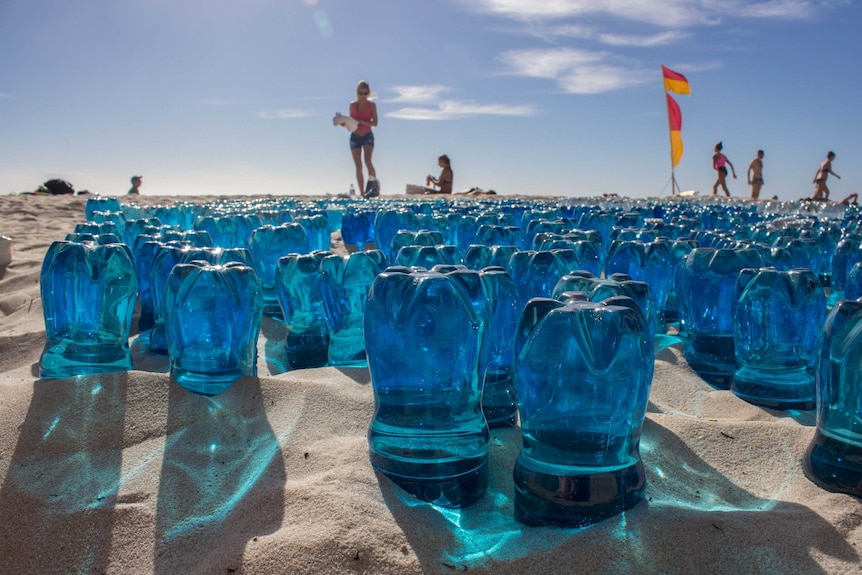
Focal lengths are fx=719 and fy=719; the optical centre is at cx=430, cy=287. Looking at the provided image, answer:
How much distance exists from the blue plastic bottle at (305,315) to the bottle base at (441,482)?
1056 mm

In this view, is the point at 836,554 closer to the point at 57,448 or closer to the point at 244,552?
the point at 244,552

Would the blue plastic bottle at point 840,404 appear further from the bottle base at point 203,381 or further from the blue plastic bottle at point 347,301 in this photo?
the bottle base at point 203,381

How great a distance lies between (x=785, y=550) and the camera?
1.35 m

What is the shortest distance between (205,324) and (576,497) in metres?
1.21

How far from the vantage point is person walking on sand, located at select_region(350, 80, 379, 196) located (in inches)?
412

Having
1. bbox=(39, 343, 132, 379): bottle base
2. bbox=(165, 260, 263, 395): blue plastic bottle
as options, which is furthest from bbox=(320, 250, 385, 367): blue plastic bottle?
bbox=(39, 343, 132, 379): bottle base

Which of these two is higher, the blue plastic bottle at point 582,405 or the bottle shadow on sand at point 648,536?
the blue plastic bottle at point 582,405

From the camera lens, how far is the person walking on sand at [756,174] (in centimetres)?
1407

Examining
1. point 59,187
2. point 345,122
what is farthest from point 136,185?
point 345,122

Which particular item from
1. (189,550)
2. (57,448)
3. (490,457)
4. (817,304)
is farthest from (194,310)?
(817,304)

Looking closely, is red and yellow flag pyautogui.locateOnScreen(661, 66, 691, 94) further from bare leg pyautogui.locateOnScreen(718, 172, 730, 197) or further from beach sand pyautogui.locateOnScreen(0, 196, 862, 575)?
beach sand pyautogui.locateOnScreen(0, 196, 862, 575)

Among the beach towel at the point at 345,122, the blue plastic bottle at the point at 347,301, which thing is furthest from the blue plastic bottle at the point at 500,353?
the beach towel at the point at 345,122

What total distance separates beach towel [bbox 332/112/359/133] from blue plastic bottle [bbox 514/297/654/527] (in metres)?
9.36

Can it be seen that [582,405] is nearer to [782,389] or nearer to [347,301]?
[782,389]
